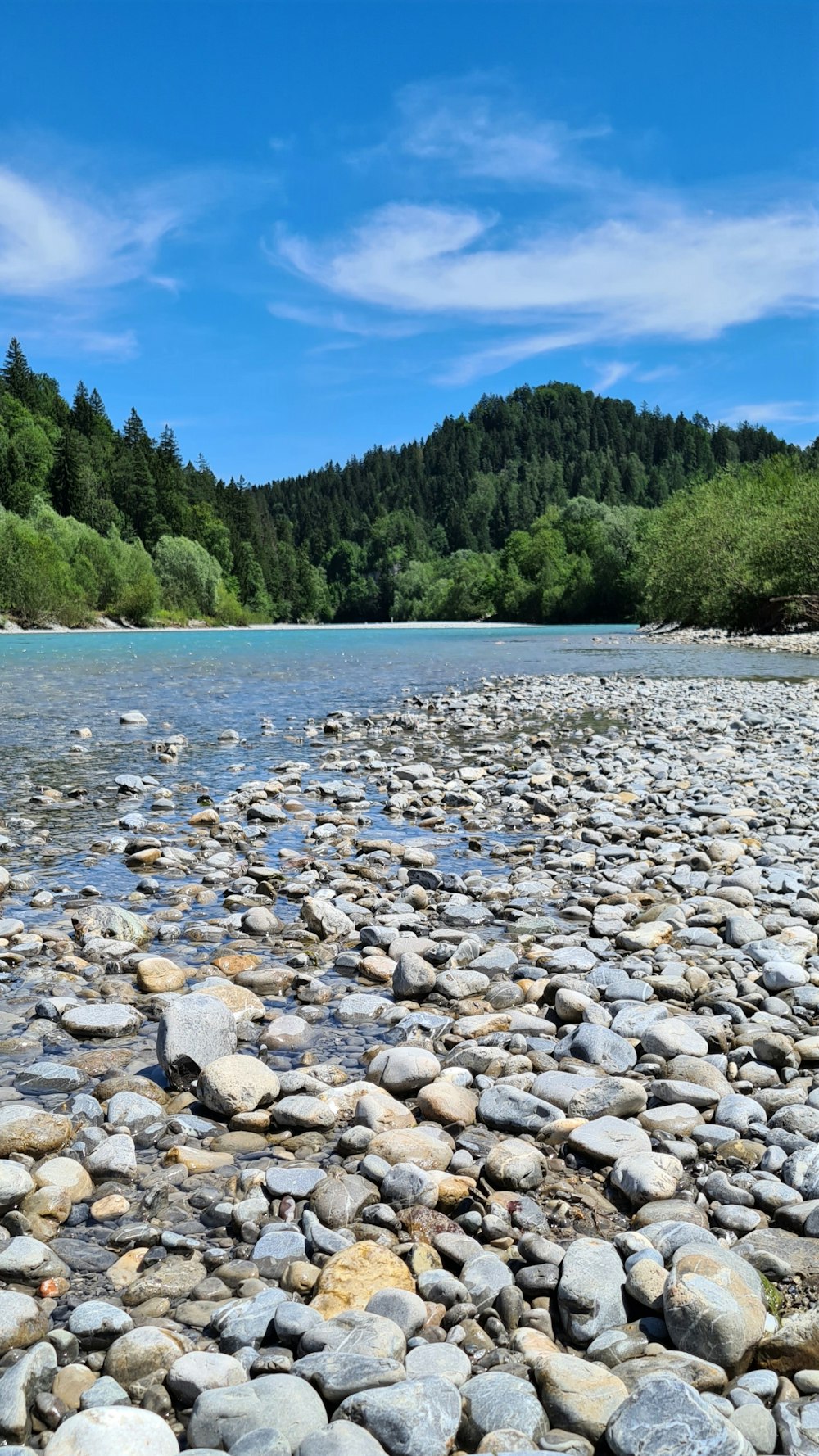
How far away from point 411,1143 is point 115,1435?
150cm

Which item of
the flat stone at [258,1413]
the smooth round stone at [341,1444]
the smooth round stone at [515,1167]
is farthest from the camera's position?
the smooth round stone at [515,1167]

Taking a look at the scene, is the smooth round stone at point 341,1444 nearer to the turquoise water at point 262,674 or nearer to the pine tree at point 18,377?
the turquoise water at point 262,674

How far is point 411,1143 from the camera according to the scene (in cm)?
346

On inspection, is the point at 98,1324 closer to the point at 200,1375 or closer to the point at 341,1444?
the point at 200,1375

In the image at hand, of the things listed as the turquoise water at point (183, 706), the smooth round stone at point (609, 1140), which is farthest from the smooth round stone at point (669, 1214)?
the turquoise water at point (183, 706)

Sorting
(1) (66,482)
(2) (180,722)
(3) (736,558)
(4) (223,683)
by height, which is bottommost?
(2) (180,722)

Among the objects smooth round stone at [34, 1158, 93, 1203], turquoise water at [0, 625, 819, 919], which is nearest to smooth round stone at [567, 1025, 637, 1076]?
smooth round stone at [34, 1158, 93, 1203]

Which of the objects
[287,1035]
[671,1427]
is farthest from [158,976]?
[671,1427]

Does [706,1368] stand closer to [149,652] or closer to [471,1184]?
[471,1184]

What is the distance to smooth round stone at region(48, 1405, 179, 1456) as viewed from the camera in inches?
81.6

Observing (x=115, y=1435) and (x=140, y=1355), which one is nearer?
(x=115, y=1435)

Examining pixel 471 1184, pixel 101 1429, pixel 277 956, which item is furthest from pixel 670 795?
pixel 101 1429

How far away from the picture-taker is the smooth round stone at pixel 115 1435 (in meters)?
2.07

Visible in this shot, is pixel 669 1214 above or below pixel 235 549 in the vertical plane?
below
